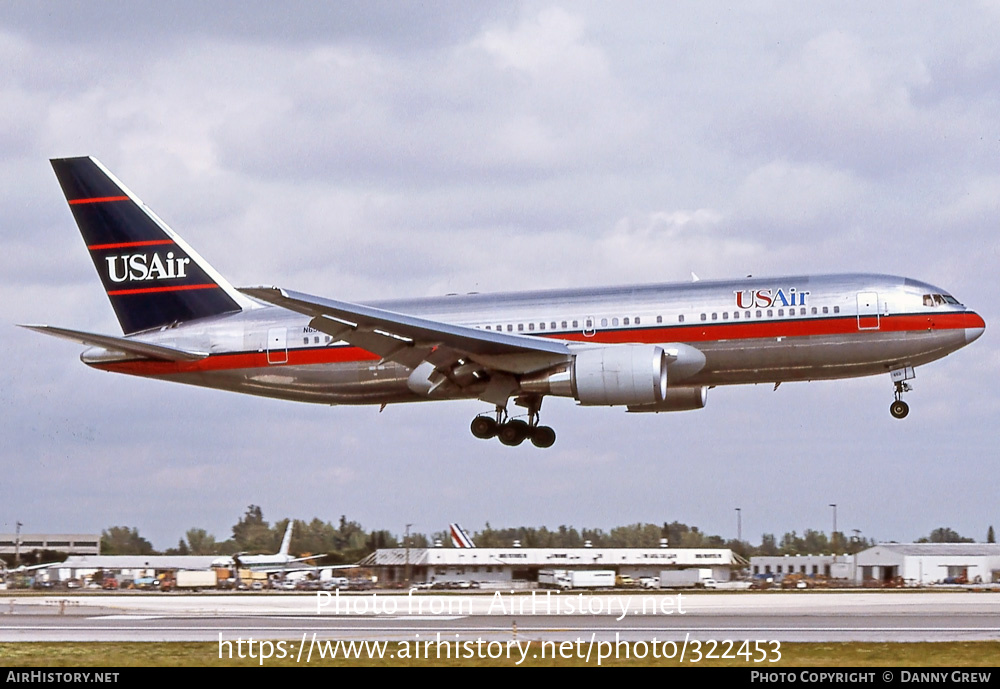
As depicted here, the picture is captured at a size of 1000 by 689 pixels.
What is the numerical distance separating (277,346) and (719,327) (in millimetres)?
13049

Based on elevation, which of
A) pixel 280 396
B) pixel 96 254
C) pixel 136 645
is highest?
pixel 96 254

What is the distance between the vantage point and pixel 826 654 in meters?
24.9

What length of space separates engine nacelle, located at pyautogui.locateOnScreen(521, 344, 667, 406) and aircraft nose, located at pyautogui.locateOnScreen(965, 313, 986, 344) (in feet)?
26.4

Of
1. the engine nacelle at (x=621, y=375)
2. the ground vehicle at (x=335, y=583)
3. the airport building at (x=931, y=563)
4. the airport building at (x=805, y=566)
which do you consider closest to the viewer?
the engine nacelle at (x=621, y=375)

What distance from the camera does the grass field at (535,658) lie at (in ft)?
76.9

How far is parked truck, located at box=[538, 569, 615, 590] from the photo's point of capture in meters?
51.0

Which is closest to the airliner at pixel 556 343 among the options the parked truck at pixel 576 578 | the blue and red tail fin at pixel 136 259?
the blue and red tail fin at pixel 136 259

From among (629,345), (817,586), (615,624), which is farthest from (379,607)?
(817,586)

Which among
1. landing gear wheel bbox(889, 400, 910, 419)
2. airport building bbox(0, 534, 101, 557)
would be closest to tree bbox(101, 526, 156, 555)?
airport building bbox(0, 534, 101, 557)

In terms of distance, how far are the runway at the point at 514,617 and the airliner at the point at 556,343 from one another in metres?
5.76

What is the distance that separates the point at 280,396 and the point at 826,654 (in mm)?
19011

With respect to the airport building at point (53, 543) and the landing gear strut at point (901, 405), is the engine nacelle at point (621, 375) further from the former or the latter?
the airport building at point (53, 543)

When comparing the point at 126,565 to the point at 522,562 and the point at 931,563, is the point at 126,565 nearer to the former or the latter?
the point at 522,562
